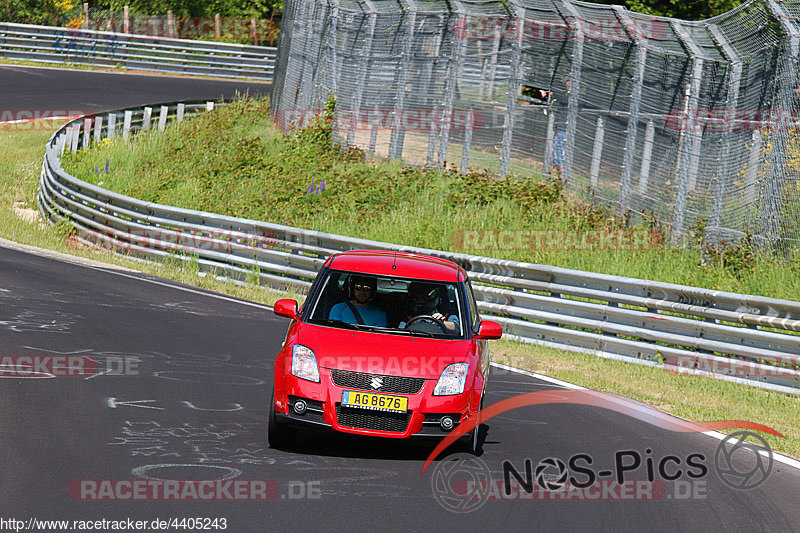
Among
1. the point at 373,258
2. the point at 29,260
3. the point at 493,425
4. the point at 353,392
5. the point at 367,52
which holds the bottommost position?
the point at 29,260

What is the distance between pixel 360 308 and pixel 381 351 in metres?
1.00

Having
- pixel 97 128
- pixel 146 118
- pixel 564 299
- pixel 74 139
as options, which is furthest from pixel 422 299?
pixel 146 118

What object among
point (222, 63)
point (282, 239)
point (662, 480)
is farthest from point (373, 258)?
point (222, 63)

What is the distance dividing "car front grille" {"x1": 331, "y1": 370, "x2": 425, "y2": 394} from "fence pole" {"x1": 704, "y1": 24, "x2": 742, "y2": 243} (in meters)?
9.93

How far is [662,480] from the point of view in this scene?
330 inches

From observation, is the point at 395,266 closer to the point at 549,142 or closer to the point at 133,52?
the point at 549,142

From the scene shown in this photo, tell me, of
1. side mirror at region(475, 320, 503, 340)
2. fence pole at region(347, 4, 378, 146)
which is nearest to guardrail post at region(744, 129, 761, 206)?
side mirror at region(475, 320, 503, 340)

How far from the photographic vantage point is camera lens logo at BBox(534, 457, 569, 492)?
311 inches

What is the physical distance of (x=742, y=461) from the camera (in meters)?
9.41

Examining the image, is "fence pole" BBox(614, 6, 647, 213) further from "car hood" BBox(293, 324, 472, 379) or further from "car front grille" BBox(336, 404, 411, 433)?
"car front grille" BBox(336, 404, 411, 433)

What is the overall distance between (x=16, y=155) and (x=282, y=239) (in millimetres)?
16832

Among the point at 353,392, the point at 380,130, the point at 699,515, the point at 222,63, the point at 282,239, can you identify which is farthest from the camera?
the point at 222,63

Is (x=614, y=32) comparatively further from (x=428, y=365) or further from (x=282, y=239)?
(x=428, y=365)

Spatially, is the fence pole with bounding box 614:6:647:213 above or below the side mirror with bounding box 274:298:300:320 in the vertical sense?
above
